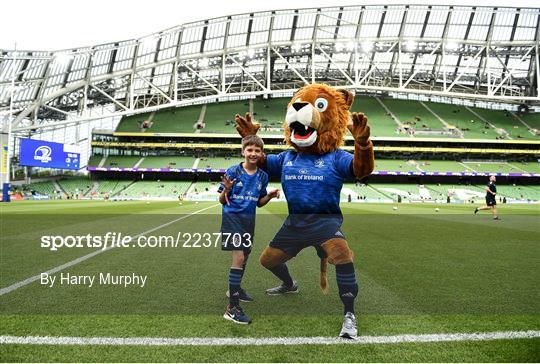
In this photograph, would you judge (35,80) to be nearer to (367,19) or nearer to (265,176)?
(367,19)

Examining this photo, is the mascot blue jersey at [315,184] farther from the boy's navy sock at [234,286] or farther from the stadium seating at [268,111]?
the stadium seating at [268,111]

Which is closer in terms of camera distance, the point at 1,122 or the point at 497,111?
the point at 1,122

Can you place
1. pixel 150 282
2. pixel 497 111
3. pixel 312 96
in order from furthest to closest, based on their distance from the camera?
pixel 497 111 → pixel 150 282 → pixel 312 96

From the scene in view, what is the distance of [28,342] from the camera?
2715 millimetres

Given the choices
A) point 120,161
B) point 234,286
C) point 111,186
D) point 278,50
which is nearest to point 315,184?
point 234,286

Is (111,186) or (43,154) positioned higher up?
(43,154)

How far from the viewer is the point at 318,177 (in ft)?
10.2

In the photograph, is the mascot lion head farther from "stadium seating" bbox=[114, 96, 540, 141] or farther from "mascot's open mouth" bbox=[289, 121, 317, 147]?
"stadium seating" bbox=[114, 96, 540, 141]

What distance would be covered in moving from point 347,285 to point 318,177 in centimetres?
99

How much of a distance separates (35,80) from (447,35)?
47575 mm

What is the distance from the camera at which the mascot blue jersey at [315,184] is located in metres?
3.09

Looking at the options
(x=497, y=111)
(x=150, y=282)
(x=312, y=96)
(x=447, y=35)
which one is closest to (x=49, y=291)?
(x=150, y=282)

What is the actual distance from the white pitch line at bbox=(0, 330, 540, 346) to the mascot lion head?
1.64 m

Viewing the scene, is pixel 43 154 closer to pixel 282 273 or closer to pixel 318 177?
pixel 282 273
